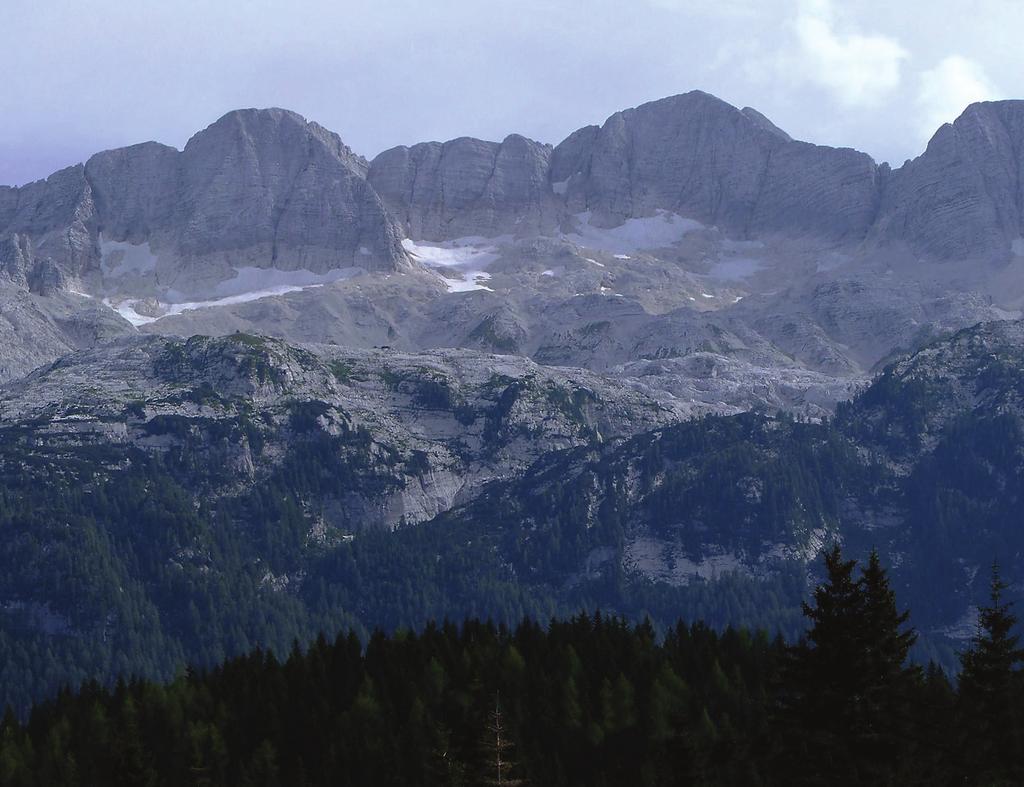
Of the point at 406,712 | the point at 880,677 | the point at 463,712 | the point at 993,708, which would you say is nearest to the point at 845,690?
the point at 880,677

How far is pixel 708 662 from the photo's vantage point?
170375 millimetres

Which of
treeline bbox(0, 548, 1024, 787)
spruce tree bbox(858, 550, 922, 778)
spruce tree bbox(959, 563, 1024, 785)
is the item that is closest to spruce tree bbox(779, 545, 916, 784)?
spruce tree bbox(858, 550, 922, 778)

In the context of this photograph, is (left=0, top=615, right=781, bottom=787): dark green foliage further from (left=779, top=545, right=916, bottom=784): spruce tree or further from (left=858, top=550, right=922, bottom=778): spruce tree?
(left=779, top=545, right=916, bottom=784): spruce tree

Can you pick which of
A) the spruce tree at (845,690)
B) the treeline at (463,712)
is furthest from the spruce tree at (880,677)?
the treeline at (463,712)

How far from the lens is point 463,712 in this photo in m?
153

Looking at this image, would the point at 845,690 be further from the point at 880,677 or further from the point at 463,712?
the point at 463,712

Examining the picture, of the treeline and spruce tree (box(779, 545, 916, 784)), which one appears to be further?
the treeline

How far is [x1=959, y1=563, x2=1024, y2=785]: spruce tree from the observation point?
98.1 meters

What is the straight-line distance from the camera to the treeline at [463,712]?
362ft

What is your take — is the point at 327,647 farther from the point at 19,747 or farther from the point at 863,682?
the point at 863,682

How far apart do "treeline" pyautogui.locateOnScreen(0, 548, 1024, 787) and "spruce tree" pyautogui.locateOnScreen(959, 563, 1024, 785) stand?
116mm

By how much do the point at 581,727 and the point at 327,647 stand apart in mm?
35909

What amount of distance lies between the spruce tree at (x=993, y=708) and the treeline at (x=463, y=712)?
0.12 metres

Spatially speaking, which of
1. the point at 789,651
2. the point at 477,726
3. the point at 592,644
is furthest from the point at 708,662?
the point at 789,651
